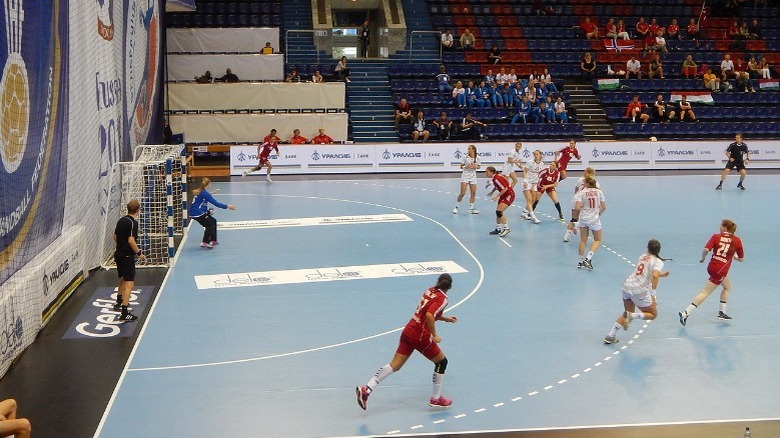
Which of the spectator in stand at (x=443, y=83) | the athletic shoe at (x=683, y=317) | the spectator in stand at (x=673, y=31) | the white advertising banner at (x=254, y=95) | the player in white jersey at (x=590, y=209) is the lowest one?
the athletic shoe at (x=683, y=317)

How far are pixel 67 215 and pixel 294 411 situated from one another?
7888 mm

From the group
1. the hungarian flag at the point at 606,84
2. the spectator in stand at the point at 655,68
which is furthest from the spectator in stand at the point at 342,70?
the spectator in stand at the point at 655,68

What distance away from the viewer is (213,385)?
11.4 metres

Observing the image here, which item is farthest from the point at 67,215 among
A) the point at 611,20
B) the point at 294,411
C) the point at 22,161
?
the point at 611,20

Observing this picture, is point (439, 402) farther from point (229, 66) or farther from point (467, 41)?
point (467, 41)

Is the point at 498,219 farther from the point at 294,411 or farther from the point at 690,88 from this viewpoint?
the point at 690,88

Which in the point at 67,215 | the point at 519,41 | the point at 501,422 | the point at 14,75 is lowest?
the point at 501,422

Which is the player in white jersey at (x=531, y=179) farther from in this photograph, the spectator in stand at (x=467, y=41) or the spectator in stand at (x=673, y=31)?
the spectator in stand at (x=673, y=31)

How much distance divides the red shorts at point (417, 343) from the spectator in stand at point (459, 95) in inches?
1123

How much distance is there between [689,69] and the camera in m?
41.5

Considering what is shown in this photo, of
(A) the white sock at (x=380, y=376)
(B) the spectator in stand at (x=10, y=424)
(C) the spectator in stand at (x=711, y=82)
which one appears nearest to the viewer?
(B) the spectator in stand at (x=10, y=424)

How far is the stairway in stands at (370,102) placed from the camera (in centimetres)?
3769

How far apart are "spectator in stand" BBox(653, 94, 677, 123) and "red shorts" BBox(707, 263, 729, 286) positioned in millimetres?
25962

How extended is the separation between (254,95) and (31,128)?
23515 millimetres
